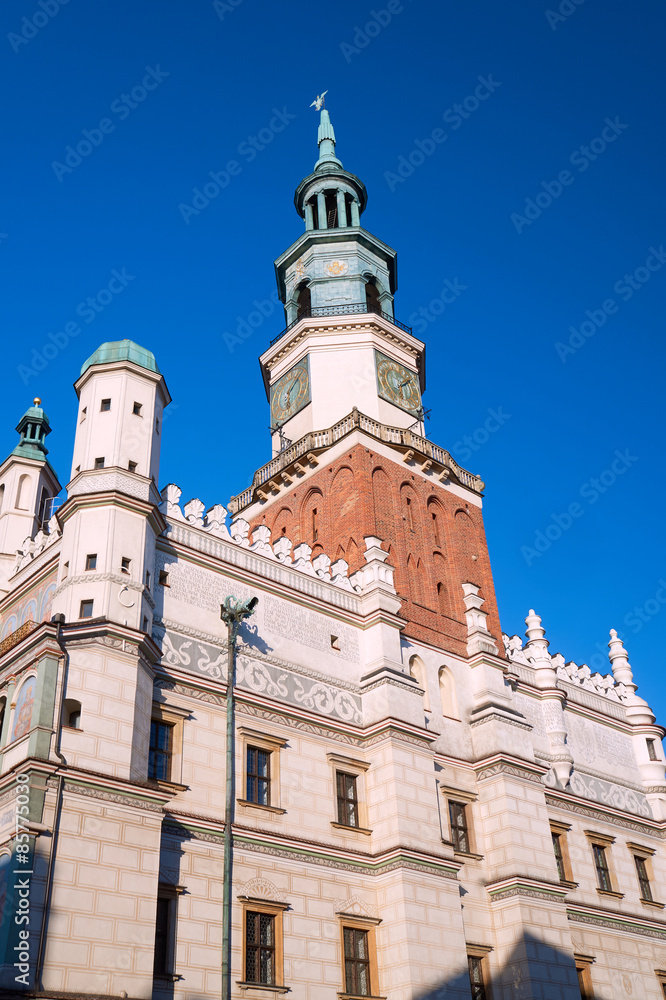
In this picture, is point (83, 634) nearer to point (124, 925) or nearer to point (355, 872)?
point (124, 925)

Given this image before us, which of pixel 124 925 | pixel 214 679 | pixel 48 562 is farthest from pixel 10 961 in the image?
pixel 48 562

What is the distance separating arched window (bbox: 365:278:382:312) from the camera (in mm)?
47356

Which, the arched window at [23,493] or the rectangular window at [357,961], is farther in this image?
the arched window at [23,493]

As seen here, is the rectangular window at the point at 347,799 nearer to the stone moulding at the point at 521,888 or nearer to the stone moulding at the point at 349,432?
the stone moulding at the point at 521,888

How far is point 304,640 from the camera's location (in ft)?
97.8

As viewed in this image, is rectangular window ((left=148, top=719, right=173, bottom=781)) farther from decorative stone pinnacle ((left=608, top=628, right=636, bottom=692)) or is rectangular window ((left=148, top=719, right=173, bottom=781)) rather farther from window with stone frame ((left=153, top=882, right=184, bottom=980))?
decorative stone pinnacle ((left=608, top=628, right=636, bottom=692))

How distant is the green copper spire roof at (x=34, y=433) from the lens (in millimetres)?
34688

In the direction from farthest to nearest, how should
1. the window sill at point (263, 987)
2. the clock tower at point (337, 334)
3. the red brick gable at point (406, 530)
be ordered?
the clock tower at point (337, 334) < the red brick gable at point (406, 530) < the window sill at point (263, 987)

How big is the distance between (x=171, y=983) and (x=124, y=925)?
7.38ft

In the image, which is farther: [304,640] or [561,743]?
[561,743]

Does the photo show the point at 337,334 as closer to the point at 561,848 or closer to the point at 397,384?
the point at 397,384

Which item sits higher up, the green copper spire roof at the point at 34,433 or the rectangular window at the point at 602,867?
the green copper spire roof at the point at 34,433

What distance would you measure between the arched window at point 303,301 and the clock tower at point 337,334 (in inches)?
1.9

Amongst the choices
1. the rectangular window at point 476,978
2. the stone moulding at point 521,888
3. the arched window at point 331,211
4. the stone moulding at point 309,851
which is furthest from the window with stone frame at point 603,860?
the arched window at point 331,211
